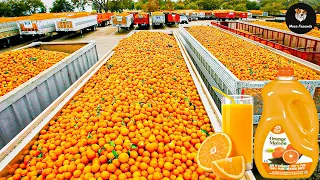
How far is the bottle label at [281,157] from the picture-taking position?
5.46 ft

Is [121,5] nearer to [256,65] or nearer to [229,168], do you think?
[256,65]

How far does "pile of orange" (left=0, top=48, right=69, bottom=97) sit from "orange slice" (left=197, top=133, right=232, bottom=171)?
12.8ft

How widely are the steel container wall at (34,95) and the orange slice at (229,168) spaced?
123 inches

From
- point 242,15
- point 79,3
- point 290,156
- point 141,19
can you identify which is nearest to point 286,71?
point 290,156

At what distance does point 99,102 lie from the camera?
142 inches

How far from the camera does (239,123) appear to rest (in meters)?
1.71

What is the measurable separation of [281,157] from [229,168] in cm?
39

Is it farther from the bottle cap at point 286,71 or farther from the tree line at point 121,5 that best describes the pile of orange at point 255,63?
the tree line at point 121,5

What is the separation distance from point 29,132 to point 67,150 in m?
0.69

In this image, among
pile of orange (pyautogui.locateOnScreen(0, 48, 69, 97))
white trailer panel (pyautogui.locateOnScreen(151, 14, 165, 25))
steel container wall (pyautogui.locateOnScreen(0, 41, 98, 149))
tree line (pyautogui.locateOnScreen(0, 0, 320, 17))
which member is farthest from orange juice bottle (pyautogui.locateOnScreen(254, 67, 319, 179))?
tree line (pyautogui.locateOnScreen(0, 0, 320, 17))

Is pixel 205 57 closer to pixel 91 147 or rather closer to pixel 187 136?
pixel 187 136

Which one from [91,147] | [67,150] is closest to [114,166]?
[91,147]

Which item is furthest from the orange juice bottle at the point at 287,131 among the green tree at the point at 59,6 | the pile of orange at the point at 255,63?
the green tree at the point at 59,6

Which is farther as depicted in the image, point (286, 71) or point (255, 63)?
point (255, 63)
